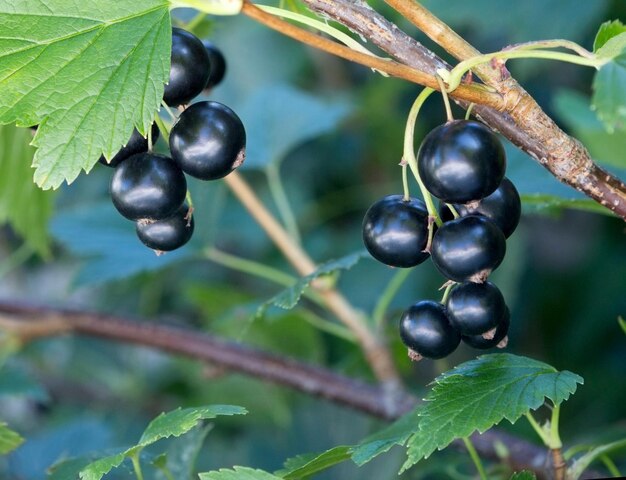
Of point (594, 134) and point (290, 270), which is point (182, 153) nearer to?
point (594, 134)

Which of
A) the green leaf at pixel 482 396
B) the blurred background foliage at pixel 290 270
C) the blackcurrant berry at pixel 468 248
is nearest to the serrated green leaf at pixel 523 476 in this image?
the green leaf at pixel 482 396

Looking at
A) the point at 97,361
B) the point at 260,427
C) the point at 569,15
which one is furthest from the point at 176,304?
the point at 569,15

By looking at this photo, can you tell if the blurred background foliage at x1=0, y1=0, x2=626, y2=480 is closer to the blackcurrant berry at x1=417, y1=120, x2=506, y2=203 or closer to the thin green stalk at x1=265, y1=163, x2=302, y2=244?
the thin green stalk at x1=265, y1=163, x2=302, y2=244

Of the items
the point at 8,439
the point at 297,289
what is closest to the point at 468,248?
the point at 297,289

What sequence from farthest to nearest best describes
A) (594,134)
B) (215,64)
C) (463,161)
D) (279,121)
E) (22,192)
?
(279,121) < (594,134) < (22,192) < (215,64) < (463,161)

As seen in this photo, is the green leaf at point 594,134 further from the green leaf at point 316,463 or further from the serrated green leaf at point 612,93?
the green leaf at point 316,463

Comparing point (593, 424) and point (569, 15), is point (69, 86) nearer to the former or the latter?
point (569, 15)
